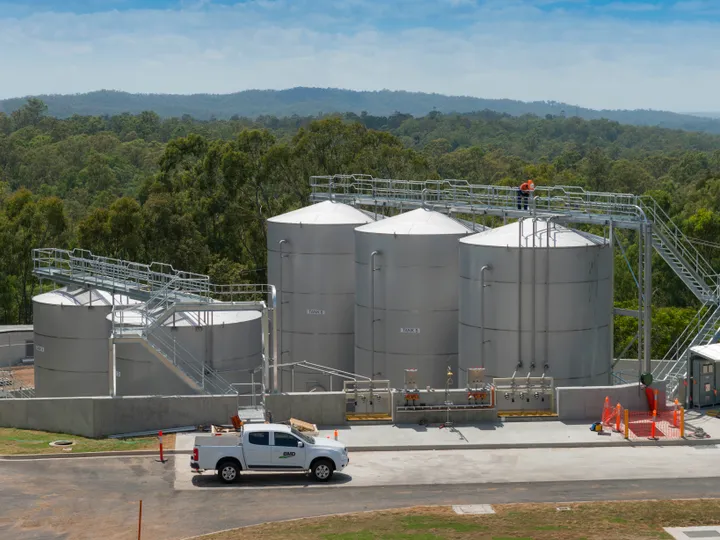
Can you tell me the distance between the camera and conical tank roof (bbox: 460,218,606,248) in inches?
1698

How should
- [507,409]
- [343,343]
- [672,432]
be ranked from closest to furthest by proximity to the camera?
[672,432] < [507,409] < [343,343]

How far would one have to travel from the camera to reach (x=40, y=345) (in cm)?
4969

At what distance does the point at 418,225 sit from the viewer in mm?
47812

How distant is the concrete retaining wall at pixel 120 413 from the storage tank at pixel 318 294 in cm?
1187

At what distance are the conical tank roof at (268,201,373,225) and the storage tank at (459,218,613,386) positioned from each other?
10207mm

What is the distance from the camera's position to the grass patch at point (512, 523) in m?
28.3

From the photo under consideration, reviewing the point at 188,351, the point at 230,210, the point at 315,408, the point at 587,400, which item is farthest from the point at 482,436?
the point at 230,210

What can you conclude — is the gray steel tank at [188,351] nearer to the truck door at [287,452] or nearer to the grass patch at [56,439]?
the grass patch at [56,439]

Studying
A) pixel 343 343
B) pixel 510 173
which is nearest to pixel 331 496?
pixel 343 343

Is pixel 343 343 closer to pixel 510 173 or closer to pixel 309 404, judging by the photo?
pixel 309 404

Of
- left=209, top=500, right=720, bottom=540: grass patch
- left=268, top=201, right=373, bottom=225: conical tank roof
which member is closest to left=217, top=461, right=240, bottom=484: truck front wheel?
left=209, top=500, right=720, bottom=540: grass patch

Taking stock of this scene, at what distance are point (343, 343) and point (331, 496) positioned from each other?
66.9 ft

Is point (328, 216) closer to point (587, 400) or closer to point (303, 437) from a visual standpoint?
point (587, 400)

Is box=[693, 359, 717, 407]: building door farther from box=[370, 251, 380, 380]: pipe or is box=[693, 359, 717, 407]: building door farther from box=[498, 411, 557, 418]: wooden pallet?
box=[370, 251, 380, 380]: pipe
